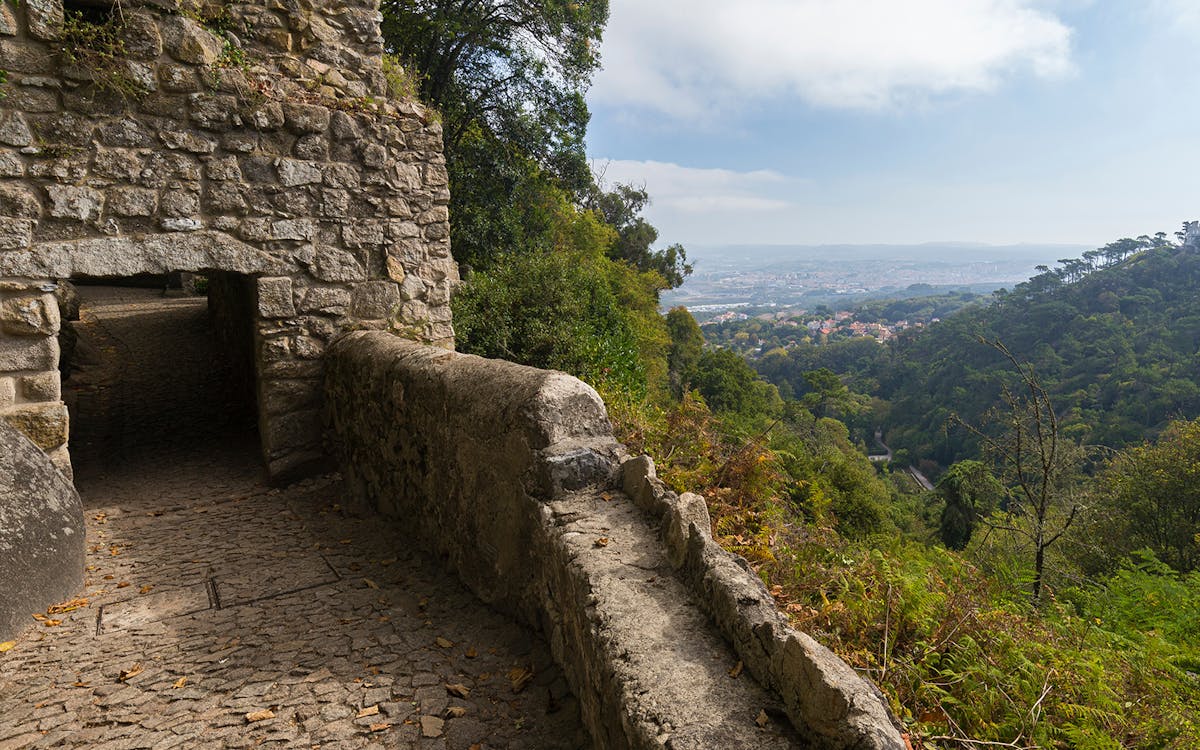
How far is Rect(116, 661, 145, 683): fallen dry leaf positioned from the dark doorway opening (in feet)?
10.3

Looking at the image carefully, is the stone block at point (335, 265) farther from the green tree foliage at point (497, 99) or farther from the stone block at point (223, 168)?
the green tree foliage at point (497, 99)

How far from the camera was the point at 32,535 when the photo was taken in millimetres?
3227

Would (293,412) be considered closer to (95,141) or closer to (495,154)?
(95,141)

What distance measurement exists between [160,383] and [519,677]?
7.56m

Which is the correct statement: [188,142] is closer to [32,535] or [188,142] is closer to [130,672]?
[32,535]

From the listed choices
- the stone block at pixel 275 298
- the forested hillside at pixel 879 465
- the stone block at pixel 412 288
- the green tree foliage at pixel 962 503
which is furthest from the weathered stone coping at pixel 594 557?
the green tree foliage at pixel 962 503

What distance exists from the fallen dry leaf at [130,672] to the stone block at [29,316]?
2585mm

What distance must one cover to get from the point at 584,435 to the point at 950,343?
6637cm

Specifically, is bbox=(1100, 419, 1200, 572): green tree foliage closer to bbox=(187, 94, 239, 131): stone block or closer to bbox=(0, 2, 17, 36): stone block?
bbox=(187, 94, 239, 131): stone block

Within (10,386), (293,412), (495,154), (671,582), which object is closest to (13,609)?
(10,386)

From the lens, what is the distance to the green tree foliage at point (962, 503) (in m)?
24.2

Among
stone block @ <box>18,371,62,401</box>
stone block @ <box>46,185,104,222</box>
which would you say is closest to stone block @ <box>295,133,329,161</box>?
stone block @ <box>46,185,104,222</box>

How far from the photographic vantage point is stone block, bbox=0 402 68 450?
409 cm

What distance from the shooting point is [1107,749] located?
2.05 metres
